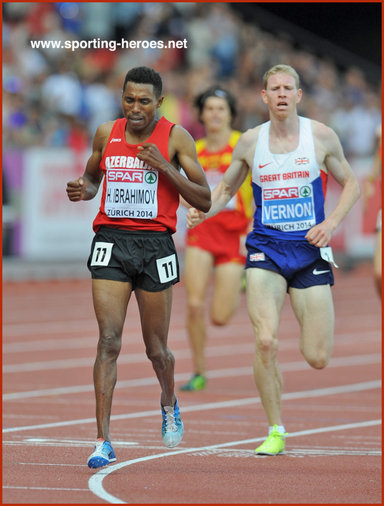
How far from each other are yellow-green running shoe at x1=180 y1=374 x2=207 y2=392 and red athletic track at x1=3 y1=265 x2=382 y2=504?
0.38 feet

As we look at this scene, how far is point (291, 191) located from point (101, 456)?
2.46m

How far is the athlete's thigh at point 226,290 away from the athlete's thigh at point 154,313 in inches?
173

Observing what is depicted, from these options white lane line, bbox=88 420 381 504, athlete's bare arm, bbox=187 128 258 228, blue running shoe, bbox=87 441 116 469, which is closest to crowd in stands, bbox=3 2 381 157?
white lane line, bbox=88 420 381 504

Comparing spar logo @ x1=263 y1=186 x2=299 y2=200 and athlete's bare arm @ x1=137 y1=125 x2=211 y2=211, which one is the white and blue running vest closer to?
spar logo @ x1=263 y1=186 x2=299 y2=200

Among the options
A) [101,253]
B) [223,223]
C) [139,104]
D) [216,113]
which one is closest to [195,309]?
[223,223]

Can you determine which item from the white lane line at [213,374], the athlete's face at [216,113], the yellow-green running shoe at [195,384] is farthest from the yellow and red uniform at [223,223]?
the white lane line at [213,374]

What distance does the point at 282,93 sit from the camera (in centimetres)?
873

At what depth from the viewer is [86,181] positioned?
7887 mm

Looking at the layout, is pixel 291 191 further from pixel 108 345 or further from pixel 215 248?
pixel 215 248

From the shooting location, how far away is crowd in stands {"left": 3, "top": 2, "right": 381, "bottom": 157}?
2283cm

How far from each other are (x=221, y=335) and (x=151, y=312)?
973cm

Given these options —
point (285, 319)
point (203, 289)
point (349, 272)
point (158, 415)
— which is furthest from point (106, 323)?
point (349, 272)

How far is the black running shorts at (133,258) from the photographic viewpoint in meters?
7.72

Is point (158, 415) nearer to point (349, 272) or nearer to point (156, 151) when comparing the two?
point (156, 151)
